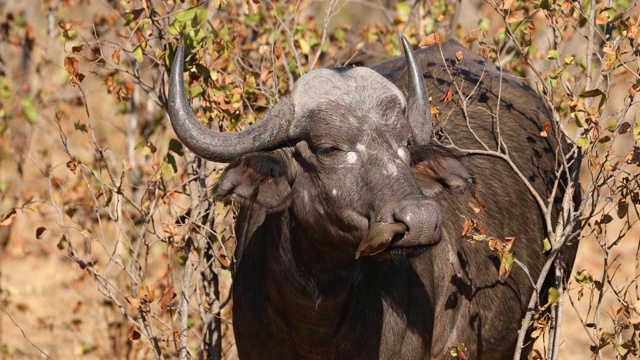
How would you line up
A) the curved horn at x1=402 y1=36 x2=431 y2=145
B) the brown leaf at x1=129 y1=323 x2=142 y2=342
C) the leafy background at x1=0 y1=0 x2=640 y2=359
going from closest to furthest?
the curved horn at x1=402 y1=36 x2=431 y2=145, the leafy background at x1=0 y1=0 x2=640 y2=359, the brown leaf at x1=129 y1=323 x2=142 y2=342

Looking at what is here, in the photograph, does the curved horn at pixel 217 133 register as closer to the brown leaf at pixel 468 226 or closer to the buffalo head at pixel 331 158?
the buffalo head at pixel 331 158

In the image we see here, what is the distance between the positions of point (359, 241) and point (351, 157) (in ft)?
1.19

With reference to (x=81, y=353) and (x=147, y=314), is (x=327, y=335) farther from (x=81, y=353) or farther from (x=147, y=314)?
(x=81, y=353)

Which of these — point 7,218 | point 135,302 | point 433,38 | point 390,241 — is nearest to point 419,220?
point 390,241

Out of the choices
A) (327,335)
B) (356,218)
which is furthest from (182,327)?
(356,218)

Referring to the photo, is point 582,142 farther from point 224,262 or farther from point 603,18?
point 224,262

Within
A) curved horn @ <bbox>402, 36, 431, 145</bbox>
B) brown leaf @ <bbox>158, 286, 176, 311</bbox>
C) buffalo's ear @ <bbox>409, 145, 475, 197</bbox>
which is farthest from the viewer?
brown leaf @ <bbox>158, 286, 176, 311</bbox>

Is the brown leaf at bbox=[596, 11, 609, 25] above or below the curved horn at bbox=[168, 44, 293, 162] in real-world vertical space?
above

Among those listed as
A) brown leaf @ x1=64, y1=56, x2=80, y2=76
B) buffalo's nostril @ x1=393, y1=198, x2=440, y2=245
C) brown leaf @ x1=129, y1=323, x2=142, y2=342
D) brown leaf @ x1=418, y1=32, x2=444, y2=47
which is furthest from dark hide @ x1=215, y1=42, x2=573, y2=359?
brown leaf @ x1=64, y1=56, x2=80, y2=76

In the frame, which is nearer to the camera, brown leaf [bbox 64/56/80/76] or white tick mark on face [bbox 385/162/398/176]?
white tick mark on face [bbox 385/162/398/176]

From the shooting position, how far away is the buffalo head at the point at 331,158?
451cm

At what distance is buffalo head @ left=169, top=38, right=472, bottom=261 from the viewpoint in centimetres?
451

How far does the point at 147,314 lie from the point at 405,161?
210 cm

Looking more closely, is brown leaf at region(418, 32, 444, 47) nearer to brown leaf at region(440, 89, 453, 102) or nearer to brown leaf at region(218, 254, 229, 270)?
brown leaf at region(440, 89, 453, 102)
